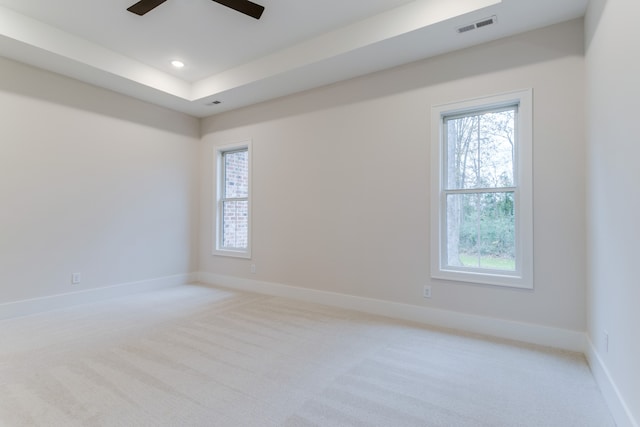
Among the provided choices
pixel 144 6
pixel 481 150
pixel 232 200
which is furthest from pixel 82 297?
pixel 481 150

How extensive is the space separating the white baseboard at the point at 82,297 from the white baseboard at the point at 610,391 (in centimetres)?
514

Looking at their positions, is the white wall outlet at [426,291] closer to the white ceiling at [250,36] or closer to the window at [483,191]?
the window at [483,191]

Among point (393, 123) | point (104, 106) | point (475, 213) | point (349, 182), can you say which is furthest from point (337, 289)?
point (104, 106)

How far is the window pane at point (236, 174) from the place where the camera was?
5262 millimetres

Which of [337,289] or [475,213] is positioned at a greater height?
[475,213]

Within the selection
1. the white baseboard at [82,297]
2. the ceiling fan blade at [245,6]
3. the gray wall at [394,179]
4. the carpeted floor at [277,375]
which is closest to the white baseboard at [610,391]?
the carpeted floor at [277,375]

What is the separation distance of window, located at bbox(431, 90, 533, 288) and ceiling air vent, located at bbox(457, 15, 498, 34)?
0.64 meters

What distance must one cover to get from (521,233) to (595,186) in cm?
71

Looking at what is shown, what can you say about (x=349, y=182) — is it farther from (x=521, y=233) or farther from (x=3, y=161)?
(x=3, y=161)

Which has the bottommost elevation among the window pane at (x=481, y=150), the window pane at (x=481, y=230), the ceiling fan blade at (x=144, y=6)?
the window pane at (x=481, y=230)

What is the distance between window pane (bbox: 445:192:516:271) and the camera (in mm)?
3113

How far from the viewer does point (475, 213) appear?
3289 mm

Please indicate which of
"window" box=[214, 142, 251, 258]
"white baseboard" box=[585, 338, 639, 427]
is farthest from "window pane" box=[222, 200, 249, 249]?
"white baseboard" box=[585, 338, 639, 427]

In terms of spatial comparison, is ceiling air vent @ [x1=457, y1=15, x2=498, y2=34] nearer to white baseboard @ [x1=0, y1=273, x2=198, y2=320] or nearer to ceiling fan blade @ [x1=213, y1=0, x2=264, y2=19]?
ceiling fan blade @ [x1=213, y1=0, x2=264, y2=19]
